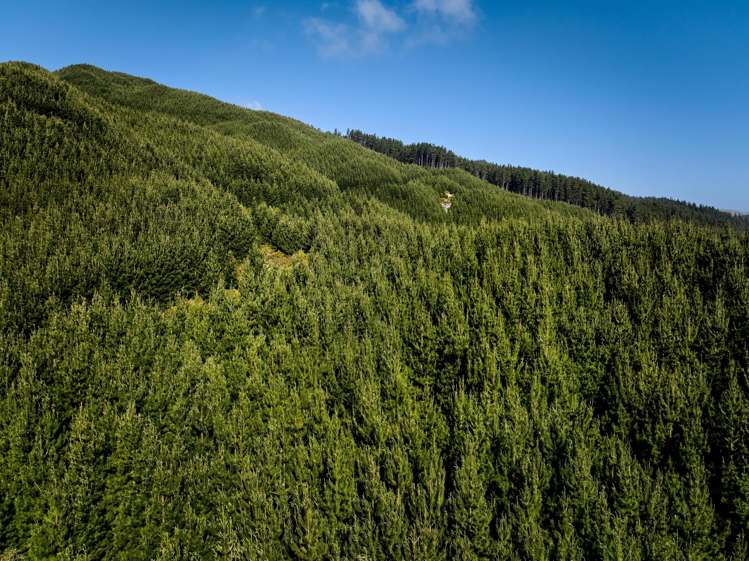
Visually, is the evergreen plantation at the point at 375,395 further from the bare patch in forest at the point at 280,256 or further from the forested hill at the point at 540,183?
the forested hill at the point at 540,183

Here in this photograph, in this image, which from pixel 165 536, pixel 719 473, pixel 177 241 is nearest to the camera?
pixel 165 536

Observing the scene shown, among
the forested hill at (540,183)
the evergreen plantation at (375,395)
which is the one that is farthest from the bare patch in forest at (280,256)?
the forested hill at (540,183)

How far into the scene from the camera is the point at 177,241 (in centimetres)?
2375

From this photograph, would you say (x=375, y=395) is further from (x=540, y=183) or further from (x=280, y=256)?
(x=540, y=183)

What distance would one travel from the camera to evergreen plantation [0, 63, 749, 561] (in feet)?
35.3

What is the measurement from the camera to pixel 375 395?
1430 cm

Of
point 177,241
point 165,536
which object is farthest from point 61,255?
point 165,536

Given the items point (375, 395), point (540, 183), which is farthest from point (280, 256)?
point (540, 183)

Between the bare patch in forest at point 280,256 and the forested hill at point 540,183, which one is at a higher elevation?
the forested hill at point 540,183

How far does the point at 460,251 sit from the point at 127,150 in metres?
35.7

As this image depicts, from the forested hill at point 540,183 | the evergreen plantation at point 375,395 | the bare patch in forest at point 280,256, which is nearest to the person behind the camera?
the evergreen plantation at point 375,395

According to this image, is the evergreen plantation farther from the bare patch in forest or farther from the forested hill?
the forested hill

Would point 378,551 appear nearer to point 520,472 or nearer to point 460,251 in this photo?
point 520,472

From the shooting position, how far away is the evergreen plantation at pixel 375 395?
35.3ft
